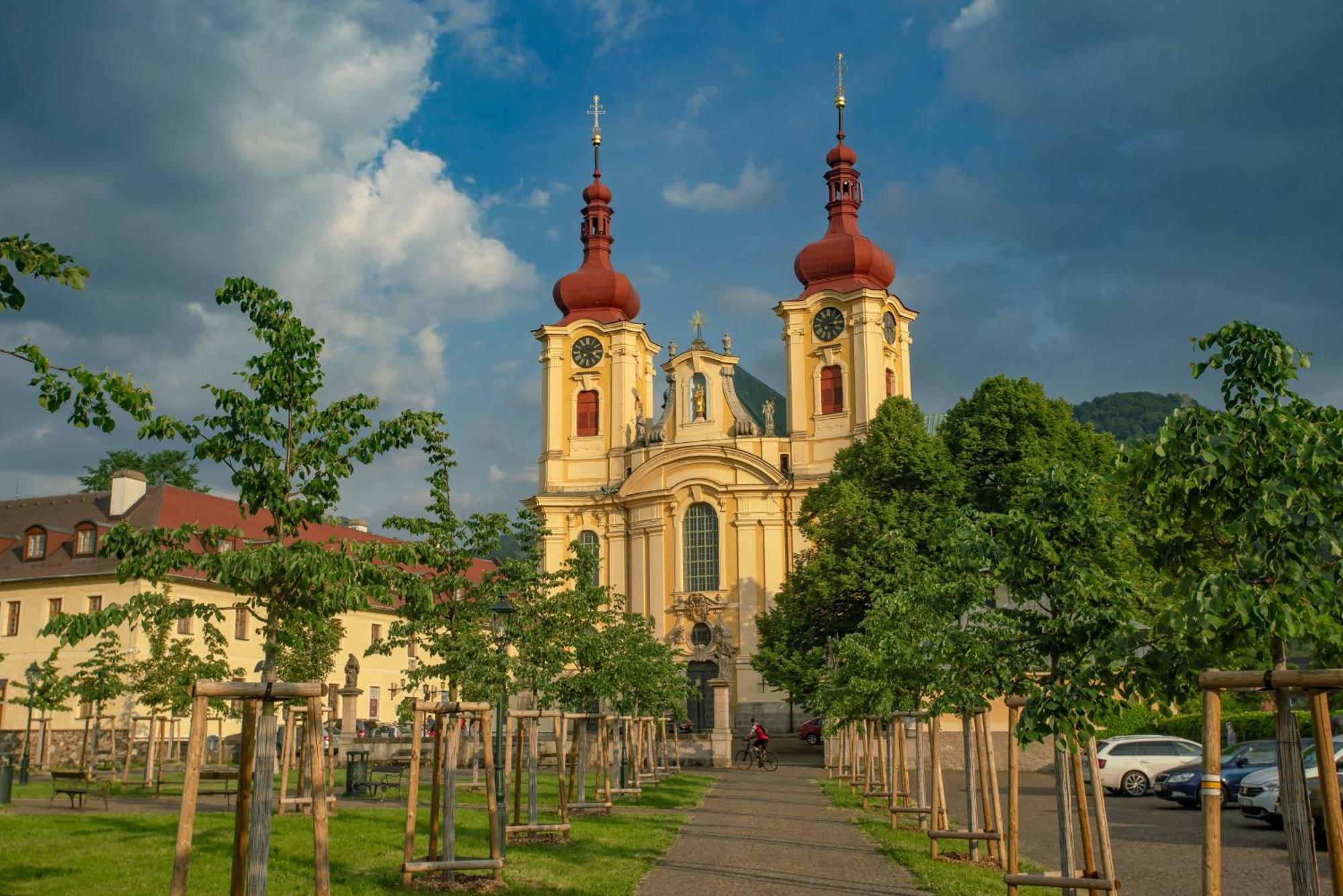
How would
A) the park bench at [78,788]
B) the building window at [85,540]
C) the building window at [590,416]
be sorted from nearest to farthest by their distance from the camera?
1. the park bench at [78,788]
2. the building window at [85,540]
3. the building window at [590,416]

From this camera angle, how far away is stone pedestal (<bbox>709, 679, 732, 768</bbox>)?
4844 centimetres

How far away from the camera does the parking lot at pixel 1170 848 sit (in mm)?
15719

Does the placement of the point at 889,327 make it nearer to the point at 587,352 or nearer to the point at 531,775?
the point at 587,352

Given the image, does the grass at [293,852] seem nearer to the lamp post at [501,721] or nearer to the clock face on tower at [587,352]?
the lamp post at [501,721]

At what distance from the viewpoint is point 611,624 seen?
33719 millimetres

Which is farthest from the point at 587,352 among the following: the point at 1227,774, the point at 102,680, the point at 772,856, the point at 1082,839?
the point at 1082,839

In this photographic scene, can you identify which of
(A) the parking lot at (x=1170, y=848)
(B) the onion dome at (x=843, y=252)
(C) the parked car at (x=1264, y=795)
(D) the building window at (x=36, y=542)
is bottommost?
(A) the parking lot at (x=1170, y=848)

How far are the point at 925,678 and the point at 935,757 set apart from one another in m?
1.66

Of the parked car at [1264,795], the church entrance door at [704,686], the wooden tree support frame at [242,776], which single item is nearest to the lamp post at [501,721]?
the wooden tree support frame at [242,776]

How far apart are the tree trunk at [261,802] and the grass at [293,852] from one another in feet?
9.84

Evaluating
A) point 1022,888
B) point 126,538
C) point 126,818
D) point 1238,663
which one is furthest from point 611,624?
point 1238,663

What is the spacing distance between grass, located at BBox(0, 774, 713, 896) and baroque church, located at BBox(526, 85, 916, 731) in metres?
41.3

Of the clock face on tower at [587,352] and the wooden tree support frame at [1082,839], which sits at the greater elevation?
the clock face on tower at [587,352]

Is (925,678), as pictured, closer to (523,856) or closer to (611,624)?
(523,856)
